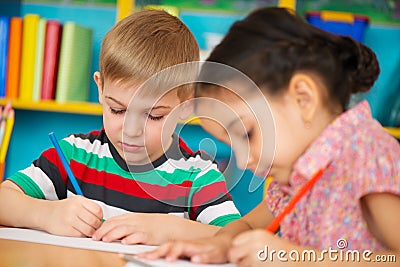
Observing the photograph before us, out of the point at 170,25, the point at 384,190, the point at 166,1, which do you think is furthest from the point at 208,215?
the point at 166,1

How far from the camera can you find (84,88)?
7.32ft

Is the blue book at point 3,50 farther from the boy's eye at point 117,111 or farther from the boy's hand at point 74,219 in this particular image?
the boy's hand at point 74,219

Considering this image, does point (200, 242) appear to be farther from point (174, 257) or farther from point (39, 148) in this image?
point (39, 148)

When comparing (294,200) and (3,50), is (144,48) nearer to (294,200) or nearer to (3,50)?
(294,200)

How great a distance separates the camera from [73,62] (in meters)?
2.16

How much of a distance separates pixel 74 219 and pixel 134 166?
268mm

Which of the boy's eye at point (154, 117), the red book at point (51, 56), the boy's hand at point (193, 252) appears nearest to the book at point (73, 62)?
the red book at point (51, 56)

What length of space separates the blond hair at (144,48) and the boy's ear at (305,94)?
353 mm

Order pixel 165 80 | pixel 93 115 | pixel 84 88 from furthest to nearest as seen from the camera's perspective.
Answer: pixel 93 115 → pixel 84 88 → pixel 165 80

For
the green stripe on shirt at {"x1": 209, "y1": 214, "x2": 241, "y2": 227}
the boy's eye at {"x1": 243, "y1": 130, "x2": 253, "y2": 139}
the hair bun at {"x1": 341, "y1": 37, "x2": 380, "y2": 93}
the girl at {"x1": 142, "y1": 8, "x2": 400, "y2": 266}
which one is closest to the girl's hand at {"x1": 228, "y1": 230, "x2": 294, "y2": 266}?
the girl at {"x1": 142, "y1": 8, "x2": 400, "y2": 266}

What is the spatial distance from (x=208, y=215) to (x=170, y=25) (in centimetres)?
35

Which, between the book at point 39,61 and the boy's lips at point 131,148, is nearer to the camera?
the boy's lips at point 131,148

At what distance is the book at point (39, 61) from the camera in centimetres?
216

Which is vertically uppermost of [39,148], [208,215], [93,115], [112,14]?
[112,14]
